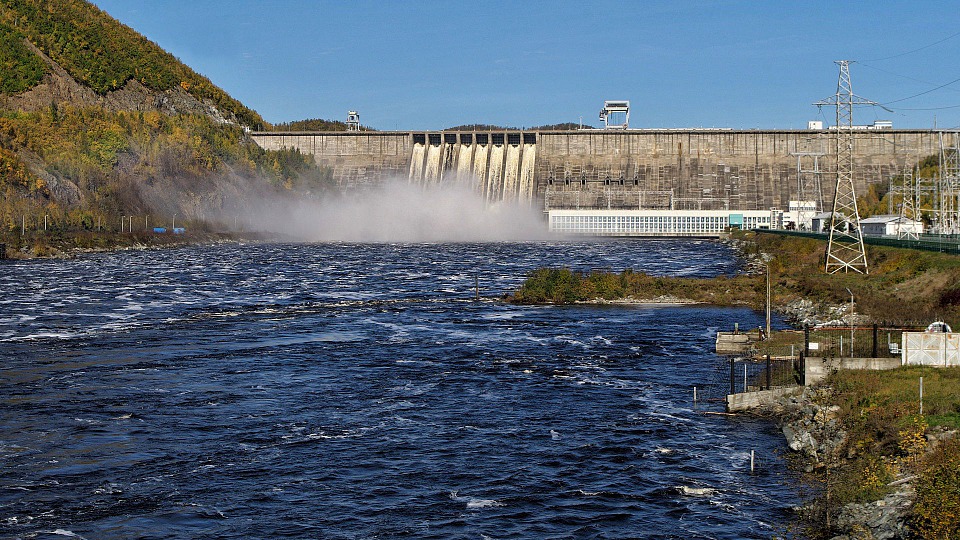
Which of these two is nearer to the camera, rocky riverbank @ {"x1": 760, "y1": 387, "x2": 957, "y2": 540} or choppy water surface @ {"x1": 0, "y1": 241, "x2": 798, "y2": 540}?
rocky riverbank @ {"x1": 760, "y1": 387, "x2": 957, "y2": 540}

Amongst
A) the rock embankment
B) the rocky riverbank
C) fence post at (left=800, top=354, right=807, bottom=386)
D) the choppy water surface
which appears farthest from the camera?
fence post at (left=800, top=354, right=807, bottom=386)

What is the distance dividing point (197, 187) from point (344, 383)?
159 m

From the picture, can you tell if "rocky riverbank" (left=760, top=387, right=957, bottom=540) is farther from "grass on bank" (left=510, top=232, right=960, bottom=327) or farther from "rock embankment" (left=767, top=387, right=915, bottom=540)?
"grass on bank" (left=510, top=232, right=960, bottom=327)

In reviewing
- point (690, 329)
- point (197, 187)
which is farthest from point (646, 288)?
point (197, 187)

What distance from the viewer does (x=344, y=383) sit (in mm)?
45719

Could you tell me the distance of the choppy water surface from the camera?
27.8m

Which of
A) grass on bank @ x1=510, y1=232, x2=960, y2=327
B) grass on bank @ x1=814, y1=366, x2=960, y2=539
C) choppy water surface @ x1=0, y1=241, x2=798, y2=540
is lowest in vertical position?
choppy water surface @ x1=0, y1=241, x2=798, y2=540

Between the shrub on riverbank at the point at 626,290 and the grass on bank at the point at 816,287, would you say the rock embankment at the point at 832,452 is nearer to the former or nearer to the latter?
the grass on bank at the point at 816,287

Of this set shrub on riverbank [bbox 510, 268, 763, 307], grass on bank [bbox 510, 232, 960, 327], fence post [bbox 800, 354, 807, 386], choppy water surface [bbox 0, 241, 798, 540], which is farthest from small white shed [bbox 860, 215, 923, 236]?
fence post [bbox 800, 354, 807, 386]

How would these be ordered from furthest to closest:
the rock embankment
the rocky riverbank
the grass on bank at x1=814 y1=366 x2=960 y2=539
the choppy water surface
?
the choppy water surface, the rocky riverbank, the rock embankment, the grass on bank at x1=814 y1=366 x2=960 y2=539

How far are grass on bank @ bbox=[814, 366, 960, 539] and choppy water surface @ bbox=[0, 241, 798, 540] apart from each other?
218 centimetres

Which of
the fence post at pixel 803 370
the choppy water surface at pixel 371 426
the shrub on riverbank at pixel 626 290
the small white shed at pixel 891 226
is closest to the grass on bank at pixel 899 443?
the fence post at pixel 803 370

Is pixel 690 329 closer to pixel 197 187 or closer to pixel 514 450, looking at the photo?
pixel 514 450

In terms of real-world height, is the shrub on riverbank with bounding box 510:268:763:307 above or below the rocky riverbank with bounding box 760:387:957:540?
above
